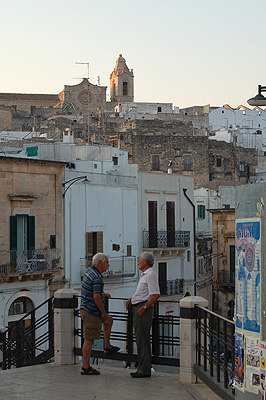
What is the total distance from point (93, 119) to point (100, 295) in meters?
63.4

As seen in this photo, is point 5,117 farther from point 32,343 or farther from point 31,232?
point 32,343

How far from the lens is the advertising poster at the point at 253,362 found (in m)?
6.18

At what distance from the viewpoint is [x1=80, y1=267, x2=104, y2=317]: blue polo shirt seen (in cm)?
930

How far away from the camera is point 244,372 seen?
640 centimetres

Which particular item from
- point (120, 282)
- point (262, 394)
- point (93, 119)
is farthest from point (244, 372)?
point (93, 119)

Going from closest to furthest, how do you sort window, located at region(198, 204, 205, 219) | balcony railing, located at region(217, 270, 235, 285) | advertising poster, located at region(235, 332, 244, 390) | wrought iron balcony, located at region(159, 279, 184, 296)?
advertising poster, located at region(235, 332, 244, 390) < wrought iron balcony, located at region(159, 279, 184, 296) < balcony railing, located at region(217, 270, 235, 285) < window, located at region(198, 204, 205, 219)

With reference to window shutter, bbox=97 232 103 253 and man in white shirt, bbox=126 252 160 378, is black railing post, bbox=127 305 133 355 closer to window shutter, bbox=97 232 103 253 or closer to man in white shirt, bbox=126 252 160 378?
man in white shirt, bbox=126 252 160 378

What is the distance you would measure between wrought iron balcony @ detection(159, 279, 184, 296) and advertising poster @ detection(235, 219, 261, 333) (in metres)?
23.8

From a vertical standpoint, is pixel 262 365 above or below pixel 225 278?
above

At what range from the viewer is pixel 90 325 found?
9.48 m

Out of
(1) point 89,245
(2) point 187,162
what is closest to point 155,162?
(2) point 187,162

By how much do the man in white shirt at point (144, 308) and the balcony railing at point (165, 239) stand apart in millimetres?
20225

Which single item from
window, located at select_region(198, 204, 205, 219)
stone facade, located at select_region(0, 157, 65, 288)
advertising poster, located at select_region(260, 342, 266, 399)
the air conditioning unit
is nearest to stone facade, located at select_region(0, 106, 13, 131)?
window, located at select_region(198, 204, 205, 219)

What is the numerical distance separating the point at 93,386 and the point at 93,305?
1064 millimetres
